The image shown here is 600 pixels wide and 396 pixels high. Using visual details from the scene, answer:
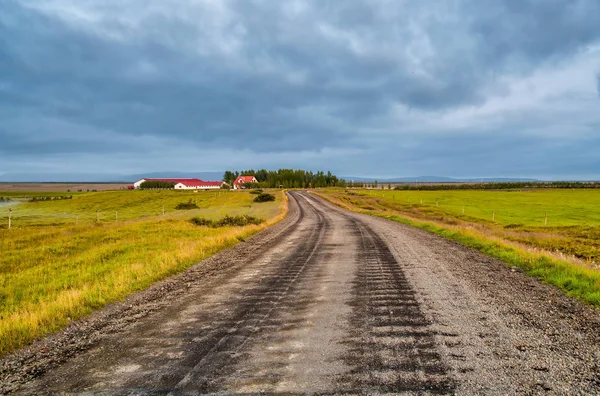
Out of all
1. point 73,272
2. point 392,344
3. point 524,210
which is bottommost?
point 524,210

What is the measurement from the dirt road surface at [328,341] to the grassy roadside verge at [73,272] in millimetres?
635

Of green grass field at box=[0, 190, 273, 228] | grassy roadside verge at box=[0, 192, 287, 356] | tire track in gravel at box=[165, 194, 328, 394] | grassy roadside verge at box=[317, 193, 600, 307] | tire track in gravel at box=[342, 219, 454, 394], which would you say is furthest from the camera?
green grass field at box=[0, 190, 273, 228]

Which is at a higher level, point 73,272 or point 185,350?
point 185,350

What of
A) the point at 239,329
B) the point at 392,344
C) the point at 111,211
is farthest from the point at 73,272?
the point at 111,211

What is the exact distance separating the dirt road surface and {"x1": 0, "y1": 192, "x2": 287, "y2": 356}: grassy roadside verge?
635 millimetres

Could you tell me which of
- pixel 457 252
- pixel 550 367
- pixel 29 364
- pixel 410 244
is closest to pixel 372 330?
pixel 550 367

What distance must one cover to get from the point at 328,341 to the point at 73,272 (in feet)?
42.2

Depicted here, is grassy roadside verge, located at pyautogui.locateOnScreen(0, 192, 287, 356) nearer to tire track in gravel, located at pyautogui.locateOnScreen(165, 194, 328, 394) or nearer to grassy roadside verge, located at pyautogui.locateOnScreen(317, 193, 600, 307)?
tire track in gravel, located at pyautogui.locateOnScreen(165, 194, 328, 394)

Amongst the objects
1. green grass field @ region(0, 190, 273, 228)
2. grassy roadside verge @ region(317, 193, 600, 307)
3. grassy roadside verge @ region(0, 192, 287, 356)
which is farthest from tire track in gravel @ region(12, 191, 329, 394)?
green grass field @ region(0, 190, 273, 228)

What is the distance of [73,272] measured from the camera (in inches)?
575

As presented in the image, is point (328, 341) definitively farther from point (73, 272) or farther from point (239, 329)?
point (73, 272)

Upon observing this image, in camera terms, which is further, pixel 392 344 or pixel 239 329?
pixel 239 329

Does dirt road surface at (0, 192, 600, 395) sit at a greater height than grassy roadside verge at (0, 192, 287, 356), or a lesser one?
greater

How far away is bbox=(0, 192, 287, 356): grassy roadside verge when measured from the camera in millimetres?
7449
